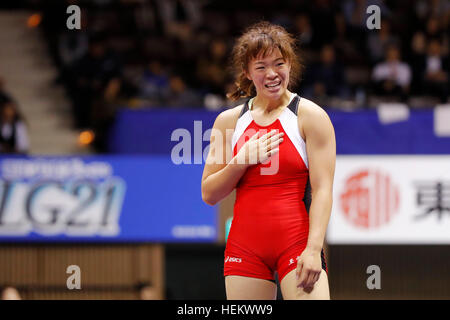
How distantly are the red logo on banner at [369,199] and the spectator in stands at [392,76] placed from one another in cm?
185

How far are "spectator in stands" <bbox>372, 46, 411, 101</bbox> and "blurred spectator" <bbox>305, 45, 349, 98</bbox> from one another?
Result: 50 cm

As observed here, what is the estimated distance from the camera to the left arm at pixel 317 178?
10.1 ft

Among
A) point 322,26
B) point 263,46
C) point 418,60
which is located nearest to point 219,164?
point 263,46

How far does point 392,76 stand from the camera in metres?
10.9

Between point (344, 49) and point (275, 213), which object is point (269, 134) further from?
point (344, 49)

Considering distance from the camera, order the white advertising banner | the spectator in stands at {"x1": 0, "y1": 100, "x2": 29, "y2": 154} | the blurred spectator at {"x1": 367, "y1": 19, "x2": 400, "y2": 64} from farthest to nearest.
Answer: the blurred spectator at {"x1": 367, "y1": 19, "x2": 400, "y2": 64} → the spectator in stands at {"x1": 0, "y1": 100, "x2": 29, "y2": 154} → the white advertising banner

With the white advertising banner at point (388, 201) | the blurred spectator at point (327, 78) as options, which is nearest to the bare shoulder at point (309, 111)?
the white advertising banner at point (388, 201)

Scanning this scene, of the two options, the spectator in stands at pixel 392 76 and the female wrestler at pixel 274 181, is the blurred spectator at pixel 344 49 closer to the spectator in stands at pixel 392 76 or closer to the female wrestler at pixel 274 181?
the spectator in stands at pixel 392 76

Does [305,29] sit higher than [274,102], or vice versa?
[305,29]

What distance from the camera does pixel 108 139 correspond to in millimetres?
9891

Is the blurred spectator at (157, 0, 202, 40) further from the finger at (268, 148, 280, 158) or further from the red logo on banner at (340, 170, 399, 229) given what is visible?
the finger at (268, 148, 280, 158)

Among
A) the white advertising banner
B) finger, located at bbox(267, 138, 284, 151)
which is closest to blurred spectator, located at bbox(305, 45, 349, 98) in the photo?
the white advertising banner

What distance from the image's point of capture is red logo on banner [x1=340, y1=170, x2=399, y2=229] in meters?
9.06

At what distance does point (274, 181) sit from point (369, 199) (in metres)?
6.10
